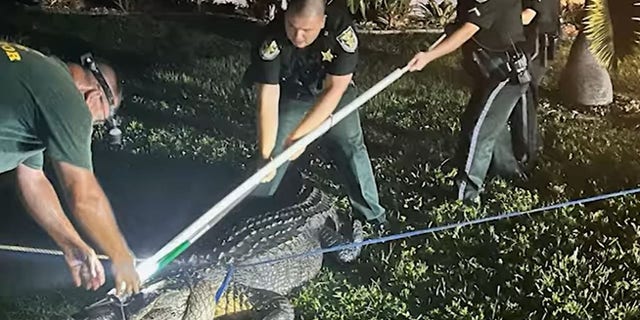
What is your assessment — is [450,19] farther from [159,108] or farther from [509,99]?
[159,108]

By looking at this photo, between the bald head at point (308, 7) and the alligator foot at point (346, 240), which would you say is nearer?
the bald head at point (308, 7)

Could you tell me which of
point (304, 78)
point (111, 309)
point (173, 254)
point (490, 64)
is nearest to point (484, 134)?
point (490, 64)

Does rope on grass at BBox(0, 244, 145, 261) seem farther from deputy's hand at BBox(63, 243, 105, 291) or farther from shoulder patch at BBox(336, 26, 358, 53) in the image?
shoulder patch at BBox(336, 26, 358, 53)

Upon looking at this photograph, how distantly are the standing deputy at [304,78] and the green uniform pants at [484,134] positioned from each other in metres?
0.18

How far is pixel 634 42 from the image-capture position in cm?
158

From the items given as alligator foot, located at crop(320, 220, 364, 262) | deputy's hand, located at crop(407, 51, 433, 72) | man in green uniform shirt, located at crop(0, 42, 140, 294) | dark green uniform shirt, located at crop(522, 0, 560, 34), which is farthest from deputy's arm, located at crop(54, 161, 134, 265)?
dark green uniform shirt, located at crop(522, 0, 560, 34)

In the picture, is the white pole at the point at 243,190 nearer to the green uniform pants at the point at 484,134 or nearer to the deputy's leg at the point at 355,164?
the deputy's leg at the point at 355,164

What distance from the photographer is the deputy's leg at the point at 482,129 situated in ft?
5.05

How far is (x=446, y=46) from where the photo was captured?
4.89 ft

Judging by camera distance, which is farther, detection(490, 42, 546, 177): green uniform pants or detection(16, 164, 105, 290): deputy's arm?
detection(490, 42, 546, 177): green uniform pants

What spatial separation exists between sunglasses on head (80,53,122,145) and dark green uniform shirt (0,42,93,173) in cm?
4

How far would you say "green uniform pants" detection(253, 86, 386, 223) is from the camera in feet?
4.85

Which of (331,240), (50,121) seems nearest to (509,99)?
(331,240)

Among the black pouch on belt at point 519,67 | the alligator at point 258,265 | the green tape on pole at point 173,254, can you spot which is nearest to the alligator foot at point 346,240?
the alligator at point 258,265
